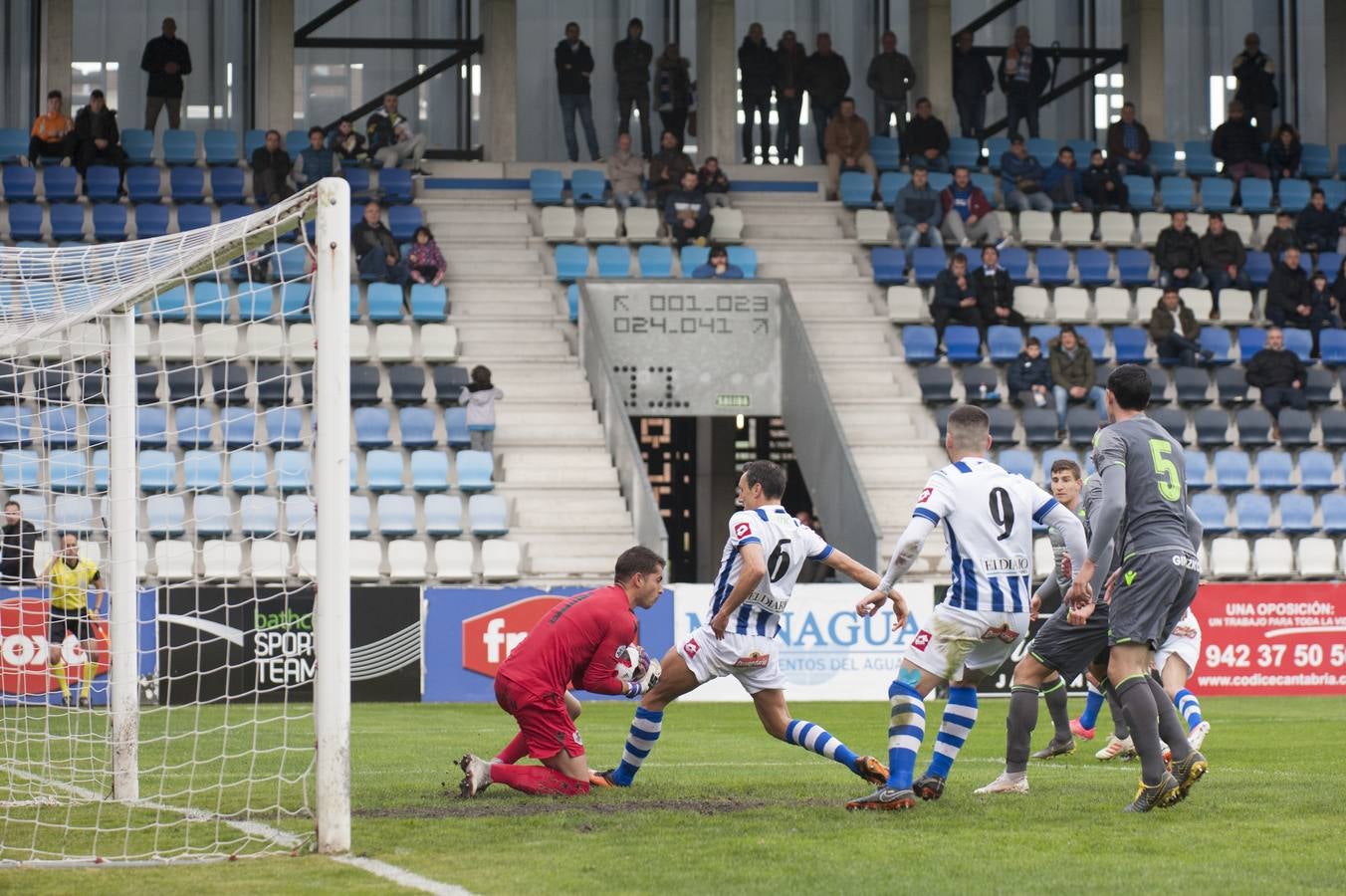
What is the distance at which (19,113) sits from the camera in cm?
3147

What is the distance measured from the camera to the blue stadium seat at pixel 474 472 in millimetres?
23953

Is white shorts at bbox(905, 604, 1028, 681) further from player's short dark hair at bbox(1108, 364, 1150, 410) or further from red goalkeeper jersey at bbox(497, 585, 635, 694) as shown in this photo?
red goalkeeper jersey at bbox(497, 585, 635, 694)

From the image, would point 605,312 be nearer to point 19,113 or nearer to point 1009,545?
point 19,113

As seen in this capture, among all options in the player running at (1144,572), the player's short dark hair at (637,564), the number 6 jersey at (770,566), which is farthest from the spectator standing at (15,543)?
the player running at (1144,572)

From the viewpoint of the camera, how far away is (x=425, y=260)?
26.9m

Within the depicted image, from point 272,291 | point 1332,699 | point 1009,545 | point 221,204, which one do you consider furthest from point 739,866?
point 221,204

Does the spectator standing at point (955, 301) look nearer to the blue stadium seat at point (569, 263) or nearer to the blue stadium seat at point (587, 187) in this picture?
the blue stadium seat at point (569, 263)

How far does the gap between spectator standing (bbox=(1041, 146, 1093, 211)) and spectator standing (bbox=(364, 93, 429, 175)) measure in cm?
1025

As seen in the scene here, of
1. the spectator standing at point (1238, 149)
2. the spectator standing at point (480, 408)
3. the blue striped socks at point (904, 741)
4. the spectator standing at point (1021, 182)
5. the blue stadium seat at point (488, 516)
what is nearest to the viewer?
the blue striped socks at point (904, 741)

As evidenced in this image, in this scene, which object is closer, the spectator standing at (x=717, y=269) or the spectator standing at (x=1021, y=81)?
the spectator standing at (x=717, y=269)

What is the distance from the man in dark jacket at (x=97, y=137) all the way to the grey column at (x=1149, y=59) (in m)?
17.8

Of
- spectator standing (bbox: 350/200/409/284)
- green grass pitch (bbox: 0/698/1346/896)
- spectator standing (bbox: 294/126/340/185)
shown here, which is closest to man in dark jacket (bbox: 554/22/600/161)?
spectator standing (bbox: 294/126/340/185)

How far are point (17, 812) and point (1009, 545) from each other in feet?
17.6

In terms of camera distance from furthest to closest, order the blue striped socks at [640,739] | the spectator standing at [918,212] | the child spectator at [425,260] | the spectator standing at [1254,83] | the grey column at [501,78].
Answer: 1. the spectator standing at [1254,83]
2. the grey column at [501,78]
3. the spectator standing at [918,212]
4. the child spectator at [425,260]
5. the blue striped socks at [640,739]
